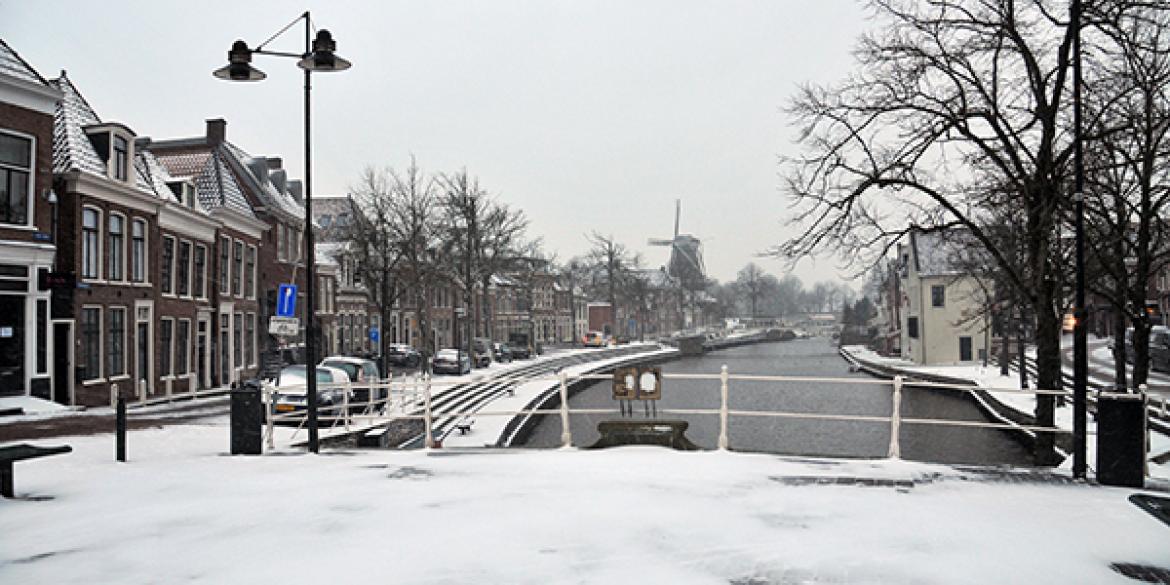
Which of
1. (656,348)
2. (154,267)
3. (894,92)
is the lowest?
(656,348)

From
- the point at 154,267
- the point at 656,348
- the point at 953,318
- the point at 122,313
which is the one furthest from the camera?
the point at 656,348

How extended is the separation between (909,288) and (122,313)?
184 feet

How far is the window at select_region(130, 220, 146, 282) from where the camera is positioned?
87.4 feet

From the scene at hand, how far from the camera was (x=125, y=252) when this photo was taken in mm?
26297

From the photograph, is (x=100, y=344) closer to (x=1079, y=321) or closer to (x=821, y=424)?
(x=1079, y=321)

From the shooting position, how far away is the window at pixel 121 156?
25984 millimetres

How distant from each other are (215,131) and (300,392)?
24943 mm

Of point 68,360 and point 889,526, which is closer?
point 889,526

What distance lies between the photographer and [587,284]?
98188 millimetres

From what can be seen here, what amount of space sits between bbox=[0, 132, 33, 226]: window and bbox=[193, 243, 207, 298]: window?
35.7ft

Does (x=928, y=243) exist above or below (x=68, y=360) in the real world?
above

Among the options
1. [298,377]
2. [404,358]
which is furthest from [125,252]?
[404,358]

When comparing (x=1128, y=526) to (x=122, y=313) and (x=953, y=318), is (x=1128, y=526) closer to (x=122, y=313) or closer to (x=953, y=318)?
(x=122, y=313)

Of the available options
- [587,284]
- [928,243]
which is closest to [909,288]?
[928,243]
